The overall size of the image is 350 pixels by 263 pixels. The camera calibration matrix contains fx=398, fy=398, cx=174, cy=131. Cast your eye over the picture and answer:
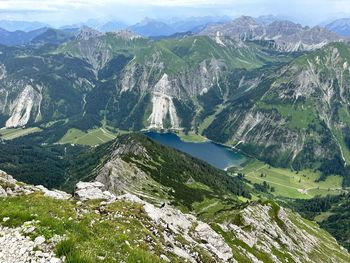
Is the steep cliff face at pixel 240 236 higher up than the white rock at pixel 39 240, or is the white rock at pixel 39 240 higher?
the white rock at pixel 39 240

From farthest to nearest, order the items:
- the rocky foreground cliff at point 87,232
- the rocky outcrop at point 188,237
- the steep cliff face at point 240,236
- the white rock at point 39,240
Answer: the steep cliff face at point 240,236, the rocky outcrop at point 188,237, the white rock at point 39,240, the rocky foreground cliff at point 87,232

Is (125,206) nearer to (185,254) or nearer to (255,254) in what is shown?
(185,254)

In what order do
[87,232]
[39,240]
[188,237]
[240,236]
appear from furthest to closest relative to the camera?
[240,236]
[188,237]
[87,232]
[39,240]

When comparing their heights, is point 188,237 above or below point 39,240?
below

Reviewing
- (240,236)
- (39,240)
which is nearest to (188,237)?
(39,240)

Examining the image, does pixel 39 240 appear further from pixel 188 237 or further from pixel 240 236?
pixel 240 236

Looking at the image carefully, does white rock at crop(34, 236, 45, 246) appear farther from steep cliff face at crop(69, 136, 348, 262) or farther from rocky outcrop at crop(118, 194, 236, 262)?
rocky outcrop at crop(118, 194, 236, 262)

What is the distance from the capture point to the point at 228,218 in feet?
533

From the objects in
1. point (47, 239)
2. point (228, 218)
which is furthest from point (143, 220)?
point (228, 218)

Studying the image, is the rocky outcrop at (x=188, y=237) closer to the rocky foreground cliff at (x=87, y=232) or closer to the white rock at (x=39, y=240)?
the rocky foreground cliff at (x=87, y=232)

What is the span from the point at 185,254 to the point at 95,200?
24.5 meters

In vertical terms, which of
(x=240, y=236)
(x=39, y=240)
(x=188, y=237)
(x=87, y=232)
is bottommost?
(x=240, y=236)

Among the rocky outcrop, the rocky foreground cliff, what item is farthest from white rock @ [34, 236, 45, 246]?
the rocky outcrop

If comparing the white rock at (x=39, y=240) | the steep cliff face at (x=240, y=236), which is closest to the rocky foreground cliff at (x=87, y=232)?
the white rock at (x=39, y=240)
